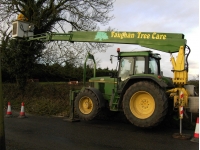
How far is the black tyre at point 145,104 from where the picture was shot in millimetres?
7512

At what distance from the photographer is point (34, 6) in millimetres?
17016

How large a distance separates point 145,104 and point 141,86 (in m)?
0.58

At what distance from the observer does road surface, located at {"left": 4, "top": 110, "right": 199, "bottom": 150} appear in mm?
6477

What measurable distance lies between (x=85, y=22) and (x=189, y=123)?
1145cm

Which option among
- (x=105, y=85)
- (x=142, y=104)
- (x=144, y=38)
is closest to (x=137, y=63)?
(x=144, y=38)

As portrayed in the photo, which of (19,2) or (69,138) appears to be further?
(19,2)

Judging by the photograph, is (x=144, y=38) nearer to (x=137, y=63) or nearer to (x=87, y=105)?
(x=137, y=63)

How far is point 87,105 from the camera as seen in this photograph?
31.1 ft

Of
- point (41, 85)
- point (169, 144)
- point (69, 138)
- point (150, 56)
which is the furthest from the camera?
point (41, 85)

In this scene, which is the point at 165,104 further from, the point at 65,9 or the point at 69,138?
the point at 65,9

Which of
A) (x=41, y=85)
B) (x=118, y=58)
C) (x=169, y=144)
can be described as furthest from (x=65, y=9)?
(x=169, y=144)

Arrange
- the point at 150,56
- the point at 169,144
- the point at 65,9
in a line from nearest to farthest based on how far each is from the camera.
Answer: the point at 169,144 → the point at 150,56 → the point at 65,9

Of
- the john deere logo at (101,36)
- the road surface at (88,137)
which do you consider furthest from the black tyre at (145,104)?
the john deere logo at (101,36)

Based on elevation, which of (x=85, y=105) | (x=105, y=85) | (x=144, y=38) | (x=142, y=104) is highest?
(x=144, y=38)
